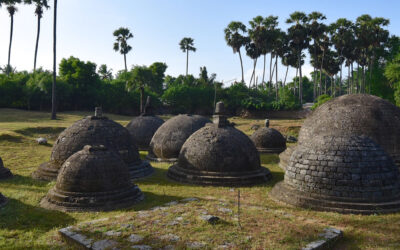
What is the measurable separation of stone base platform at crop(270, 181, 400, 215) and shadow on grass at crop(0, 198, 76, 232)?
7.70 m

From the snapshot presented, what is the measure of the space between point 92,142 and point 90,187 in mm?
4067

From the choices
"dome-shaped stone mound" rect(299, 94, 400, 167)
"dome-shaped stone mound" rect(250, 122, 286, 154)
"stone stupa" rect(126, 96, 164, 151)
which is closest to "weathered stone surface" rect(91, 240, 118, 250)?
"dome-shaped stone mound" rect(299, 94, 400, 167)

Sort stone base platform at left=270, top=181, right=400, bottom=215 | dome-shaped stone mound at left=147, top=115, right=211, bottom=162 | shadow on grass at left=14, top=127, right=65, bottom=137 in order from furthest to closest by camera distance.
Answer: shadow on grass at left=14, top=127, right=65, bottom=137, dome-shaped stone mound at left=147, top=115, right=211, bottom=162, stone base platform at left=270, top=181, right=400, bottom=215

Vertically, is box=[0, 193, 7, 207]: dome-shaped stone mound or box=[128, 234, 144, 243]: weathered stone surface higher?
box=[128, 234, 144, 243]: weathered stone surface

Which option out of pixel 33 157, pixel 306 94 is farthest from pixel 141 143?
pixel 306 94

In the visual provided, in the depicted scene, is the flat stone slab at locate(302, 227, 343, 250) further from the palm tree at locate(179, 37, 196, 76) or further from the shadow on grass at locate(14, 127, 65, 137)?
the palm tree at locate(179, 37, 196, 76)

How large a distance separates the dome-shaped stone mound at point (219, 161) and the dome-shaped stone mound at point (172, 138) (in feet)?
13.0

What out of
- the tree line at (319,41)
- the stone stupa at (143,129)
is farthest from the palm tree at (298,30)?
the stone stupa at (143,129)

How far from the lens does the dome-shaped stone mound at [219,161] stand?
1425 centimetres

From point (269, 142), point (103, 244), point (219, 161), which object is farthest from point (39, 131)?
point (103, 244)

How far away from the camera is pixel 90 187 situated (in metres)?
11.0

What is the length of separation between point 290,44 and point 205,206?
45.6m

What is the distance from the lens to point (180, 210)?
1005cm

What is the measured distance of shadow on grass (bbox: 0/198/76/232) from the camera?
926cm
